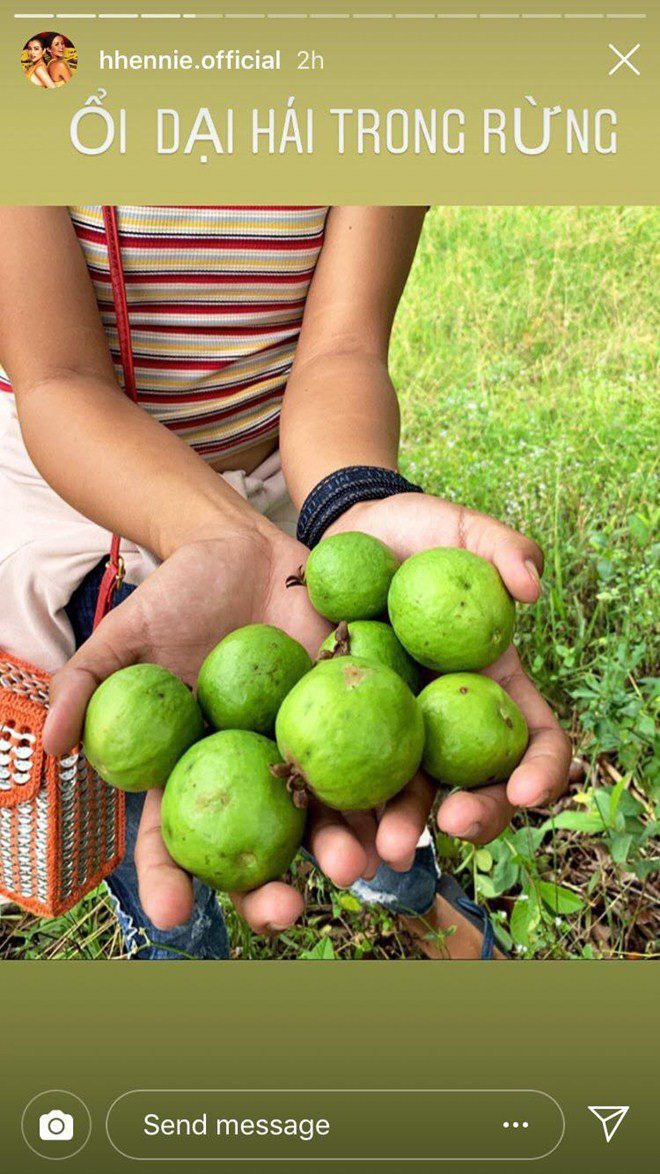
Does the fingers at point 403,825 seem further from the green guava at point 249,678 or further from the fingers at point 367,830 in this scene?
the green guava at point 249,678

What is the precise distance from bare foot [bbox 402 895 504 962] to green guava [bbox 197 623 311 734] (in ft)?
3.32

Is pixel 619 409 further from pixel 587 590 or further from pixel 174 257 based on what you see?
pixel 174 257

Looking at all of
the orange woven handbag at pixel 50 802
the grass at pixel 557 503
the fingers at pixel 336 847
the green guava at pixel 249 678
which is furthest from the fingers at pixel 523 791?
the orange woven handbag at pixel 50 802

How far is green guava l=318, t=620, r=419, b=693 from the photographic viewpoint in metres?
1.58

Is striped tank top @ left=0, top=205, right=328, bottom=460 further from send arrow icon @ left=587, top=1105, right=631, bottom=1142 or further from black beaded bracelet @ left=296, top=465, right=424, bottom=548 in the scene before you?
send arrow icon @ left=587, top=1105, right=631, bottom=1142

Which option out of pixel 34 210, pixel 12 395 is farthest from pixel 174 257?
pixel 12 395

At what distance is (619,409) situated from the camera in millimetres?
3430

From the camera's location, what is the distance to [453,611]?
4.98 ft

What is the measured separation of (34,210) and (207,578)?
74cm

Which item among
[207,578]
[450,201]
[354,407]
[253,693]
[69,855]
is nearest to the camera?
[253,693]

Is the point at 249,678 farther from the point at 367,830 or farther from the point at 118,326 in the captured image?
the point at 118,326

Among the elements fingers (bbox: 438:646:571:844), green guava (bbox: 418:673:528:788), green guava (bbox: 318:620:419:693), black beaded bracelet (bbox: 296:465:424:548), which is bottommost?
fingers (bbox: 438:646:571:844)

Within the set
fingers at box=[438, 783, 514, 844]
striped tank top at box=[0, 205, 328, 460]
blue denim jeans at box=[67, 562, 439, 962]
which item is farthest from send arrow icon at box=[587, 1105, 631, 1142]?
striped tank top at box=[0, 205, 328, 460]

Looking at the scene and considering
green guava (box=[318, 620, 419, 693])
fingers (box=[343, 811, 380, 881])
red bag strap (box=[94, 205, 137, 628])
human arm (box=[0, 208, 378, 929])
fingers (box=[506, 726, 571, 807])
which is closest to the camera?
fingers (box=[506, 726, 571, 807])
